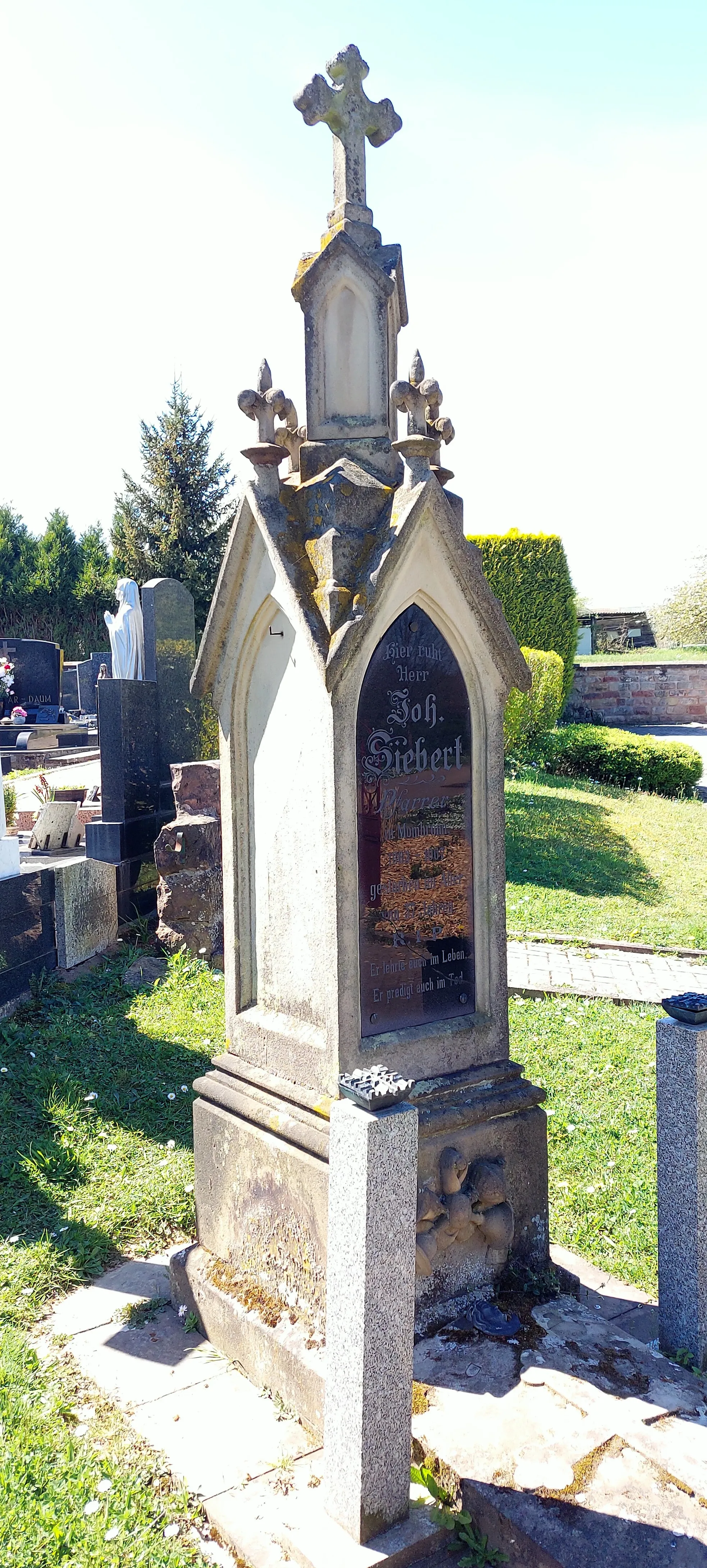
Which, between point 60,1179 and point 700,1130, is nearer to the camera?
point 700,1130

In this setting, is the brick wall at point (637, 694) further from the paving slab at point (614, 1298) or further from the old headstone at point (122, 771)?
the paving slab at point (614, 1298)

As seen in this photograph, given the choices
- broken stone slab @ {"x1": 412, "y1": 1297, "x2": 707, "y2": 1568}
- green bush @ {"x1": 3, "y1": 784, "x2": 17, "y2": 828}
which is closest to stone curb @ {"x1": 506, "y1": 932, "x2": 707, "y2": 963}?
green bush @ {"x1": 3, "y1": 784, "x2": 17, "y2": 828}

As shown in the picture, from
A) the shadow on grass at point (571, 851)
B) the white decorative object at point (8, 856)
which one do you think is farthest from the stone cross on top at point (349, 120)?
the shadow on grass at point (571, 851)

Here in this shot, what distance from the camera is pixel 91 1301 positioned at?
3514 mm

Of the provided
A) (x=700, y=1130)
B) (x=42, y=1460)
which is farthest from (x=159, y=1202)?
(x=700, y=1130)

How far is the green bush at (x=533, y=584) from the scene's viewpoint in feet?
57.4

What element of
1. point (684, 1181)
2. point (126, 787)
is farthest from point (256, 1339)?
point (126, 787)

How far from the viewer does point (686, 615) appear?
36.1 m

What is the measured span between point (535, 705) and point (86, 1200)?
501 inches

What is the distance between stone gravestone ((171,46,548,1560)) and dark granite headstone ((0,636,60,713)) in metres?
18.9

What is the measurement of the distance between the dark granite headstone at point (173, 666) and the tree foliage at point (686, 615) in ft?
95.0

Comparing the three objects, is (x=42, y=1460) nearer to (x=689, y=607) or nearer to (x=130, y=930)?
(x=130, y=930)

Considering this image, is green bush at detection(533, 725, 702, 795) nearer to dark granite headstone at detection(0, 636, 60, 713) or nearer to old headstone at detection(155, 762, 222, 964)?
old headstone at detection(155, 762, 222, 964)

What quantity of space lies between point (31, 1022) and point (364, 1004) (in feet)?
12.6
